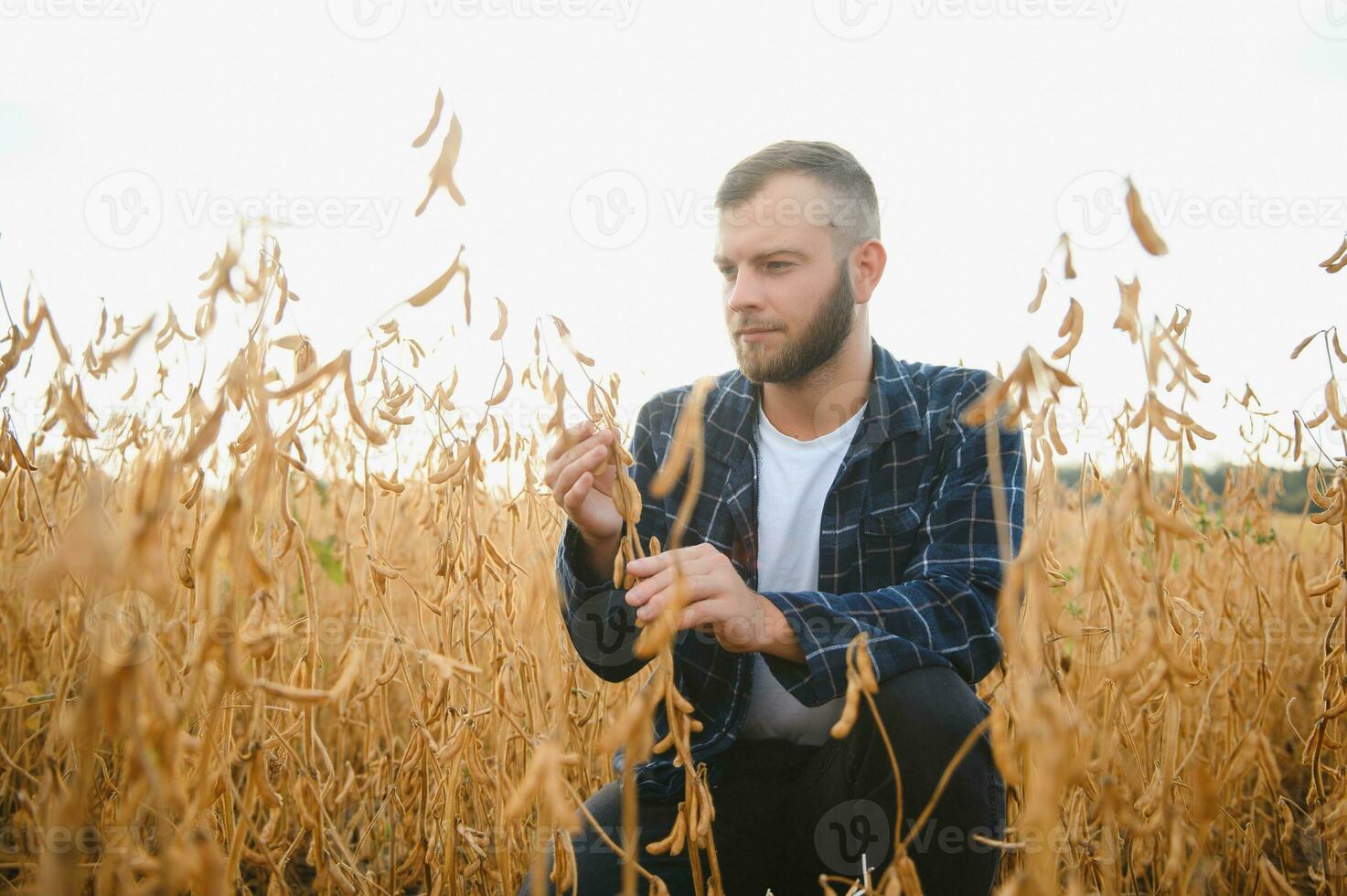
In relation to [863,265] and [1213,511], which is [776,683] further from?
[1213,511]

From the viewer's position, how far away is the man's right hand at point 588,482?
3.56ft

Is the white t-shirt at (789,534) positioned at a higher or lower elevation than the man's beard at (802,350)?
lower

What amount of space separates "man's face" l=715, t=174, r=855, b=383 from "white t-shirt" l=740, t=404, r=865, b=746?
149mm

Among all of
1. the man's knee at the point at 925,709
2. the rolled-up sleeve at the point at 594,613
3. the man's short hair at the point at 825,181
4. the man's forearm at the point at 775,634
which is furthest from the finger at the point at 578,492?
the man's short hair at the point at 825,181

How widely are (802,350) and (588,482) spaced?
28.0 inches

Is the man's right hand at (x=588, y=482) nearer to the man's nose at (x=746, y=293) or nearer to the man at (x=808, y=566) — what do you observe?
the man at (x=808, y=566)

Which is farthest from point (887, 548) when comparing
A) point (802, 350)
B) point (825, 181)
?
point (825, 181)

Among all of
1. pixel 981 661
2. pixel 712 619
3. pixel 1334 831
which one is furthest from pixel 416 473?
pixel 1334 831

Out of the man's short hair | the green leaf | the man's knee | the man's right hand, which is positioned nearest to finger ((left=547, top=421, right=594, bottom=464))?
the man's right hand

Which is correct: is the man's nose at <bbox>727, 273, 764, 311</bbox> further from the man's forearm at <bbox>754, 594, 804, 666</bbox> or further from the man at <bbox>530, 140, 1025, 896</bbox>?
the man's forearm at <bbox>754, 594, 804, 666</bbox>

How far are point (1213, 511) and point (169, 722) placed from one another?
326 centimetres

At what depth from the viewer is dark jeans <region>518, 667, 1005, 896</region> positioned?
1.22 meters

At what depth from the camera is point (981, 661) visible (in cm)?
138

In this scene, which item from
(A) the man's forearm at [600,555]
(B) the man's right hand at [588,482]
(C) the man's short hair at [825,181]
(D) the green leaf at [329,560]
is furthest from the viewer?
(D) the green leaf at [329,560]
